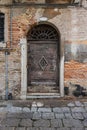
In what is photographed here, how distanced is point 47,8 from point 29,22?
29.7 inches

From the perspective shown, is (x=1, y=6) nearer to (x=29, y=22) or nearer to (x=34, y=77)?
(x=29, y=22)

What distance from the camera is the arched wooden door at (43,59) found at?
24.1ft

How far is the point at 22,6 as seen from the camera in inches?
277

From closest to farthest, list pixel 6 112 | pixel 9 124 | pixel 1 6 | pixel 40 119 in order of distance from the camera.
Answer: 1. pixel 9 124
2. pixel 40 119
3. pixel 6 112
4. pixel 1 6

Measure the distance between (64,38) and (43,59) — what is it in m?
1.02

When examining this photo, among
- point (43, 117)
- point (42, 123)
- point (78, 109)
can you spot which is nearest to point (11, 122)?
point (42, 123)

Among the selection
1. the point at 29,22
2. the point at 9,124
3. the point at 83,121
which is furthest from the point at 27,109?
the point at 29,22

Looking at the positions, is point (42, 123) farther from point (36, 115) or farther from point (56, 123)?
point (36, 115)

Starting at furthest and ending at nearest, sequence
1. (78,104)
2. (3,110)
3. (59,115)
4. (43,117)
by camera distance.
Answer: (78,104) < (3,110) < (59,115) < (43,117)

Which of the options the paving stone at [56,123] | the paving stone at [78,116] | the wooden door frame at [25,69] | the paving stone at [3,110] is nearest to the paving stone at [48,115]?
the paving stone at [56,123]

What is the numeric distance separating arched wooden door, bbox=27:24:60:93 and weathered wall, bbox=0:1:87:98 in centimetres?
35

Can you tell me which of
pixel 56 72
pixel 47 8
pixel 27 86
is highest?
pixel 47 8

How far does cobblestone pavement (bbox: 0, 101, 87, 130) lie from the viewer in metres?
4.98

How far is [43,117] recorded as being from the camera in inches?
219
